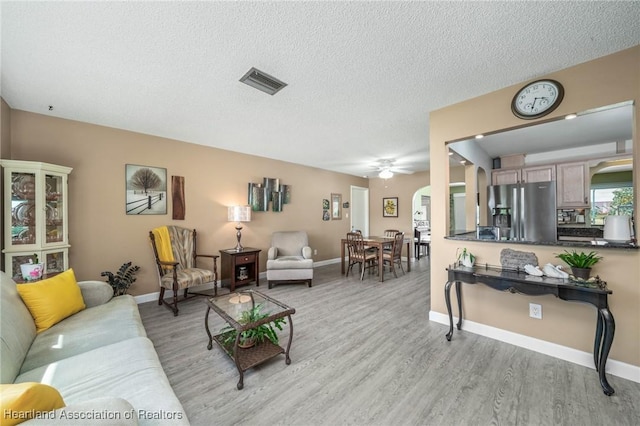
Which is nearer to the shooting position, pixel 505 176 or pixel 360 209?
pixel 505 176

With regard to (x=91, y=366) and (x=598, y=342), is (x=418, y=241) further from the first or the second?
(x=91, y=366)

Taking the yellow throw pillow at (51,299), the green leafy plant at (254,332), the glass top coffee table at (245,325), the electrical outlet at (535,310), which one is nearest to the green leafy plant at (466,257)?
the electrical outlet at (535,310)

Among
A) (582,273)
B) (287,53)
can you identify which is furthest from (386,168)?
(287,53)

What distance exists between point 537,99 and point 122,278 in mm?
5105

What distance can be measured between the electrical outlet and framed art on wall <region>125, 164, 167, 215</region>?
15.6 feet

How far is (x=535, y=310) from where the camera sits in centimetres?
230

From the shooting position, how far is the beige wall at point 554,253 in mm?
1883

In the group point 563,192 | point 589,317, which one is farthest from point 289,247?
point 563,192

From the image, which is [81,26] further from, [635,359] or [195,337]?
[635,359]

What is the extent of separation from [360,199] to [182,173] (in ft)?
16.9

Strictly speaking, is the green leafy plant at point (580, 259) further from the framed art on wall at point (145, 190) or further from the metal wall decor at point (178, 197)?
the framed art on wall at point (145, 190)

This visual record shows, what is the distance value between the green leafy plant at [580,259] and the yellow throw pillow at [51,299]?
405 centimetres

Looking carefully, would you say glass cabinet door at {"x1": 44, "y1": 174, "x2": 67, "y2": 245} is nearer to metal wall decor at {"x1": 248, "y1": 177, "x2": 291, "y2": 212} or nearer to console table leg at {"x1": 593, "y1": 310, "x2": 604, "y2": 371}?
metal wall decor at {"x1": 248, "y1": 177, "x2": 291, "y2": 212}

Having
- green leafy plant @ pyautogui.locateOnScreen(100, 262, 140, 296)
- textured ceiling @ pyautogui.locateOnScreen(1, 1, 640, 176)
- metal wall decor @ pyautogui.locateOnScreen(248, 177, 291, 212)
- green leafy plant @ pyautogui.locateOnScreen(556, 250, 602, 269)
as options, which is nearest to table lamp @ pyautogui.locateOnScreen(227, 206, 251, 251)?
metal wall decor @ pyautogui.locateOnScreen(248, 177, 291, 212)
